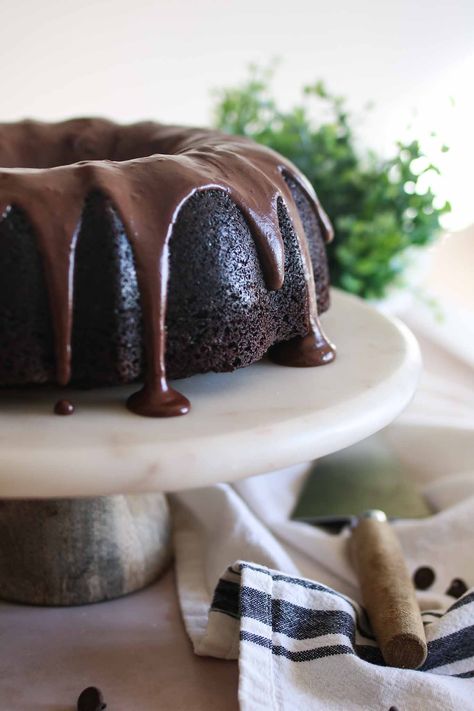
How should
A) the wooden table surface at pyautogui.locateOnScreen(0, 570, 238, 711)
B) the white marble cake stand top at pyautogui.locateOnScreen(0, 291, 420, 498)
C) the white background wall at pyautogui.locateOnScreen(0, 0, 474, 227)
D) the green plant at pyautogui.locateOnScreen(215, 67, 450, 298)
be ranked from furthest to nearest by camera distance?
the white background wall at pyautogui.locateOnScreen(0, 0, 474, 227) < the green plant at pyautogui.locateOnScreen(215, 67, 450, 298) < the wooden table surface at pyautogui.locateOnScreen(0, 570, 238, 711) < the white marble cake stand top at pyautogui.locateOnScreen(0, 291, 420, 498)

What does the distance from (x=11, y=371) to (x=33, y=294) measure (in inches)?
3.1

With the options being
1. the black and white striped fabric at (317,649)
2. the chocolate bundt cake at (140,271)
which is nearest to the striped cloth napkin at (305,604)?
the black and white striped fabric at (317,649)

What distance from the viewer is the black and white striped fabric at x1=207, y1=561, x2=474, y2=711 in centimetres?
79

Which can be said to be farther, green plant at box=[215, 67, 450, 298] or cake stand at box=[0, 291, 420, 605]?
green plant at box=[215, 67, 450, 298]

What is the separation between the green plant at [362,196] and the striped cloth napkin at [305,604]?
58 cm

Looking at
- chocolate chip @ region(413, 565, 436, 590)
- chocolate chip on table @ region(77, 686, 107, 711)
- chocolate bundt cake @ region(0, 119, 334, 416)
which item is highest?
chocolate bundt cake @ region(0, 119, 334, 416)

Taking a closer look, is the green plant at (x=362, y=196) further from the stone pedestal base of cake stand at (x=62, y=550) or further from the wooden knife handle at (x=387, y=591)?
the stone pedestal base of cake stand at (x=62, y=550)

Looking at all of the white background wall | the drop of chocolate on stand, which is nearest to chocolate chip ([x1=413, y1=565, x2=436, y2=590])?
the drop of chocolate on stand

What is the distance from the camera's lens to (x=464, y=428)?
1.34m

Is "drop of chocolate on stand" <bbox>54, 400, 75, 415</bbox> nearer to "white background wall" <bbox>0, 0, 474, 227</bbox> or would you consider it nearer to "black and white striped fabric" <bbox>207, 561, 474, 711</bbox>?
"black and white striped fabric" <bbox>207, 561, 474, 711</bbox>

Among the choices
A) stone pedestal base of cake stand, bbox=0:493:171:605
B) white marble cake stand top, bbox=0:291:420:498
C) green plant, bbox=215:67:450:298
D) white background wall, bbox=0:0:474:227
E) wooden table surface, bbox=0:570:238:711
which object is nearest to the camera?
white marble cake stand top, bbox=0:291:420:498

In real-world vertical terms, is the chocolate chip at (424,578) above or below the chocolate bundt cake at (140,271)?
below

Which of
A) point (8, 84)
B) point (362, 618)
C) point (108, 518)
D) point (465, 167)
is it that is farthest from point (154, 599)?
point (8, 84)

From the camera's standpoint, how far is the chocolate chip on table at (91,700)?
0.80 m
